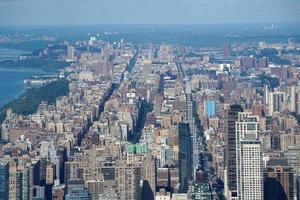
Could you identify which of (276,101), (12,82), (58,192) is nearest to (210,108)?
(276,101)

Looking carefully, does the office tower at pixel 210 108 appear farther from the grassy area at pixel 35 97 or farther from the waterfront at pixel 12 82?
the waterfront at pixel 12 82

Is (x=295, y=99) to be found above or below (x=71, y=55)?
below

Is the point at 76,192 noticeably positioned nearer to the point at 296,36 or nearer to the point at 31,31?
the point at 296,36

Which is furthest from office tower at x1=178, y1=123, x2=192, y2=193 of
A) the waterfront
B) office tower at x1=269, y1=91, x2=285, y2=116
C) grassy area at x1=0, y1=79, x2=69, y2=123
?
the waterfront

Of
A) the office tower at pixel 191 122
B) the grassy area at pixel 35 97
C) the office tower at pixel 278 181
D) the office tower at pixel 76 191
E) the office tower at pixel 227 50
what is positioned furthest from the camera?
the office tower at pixel 227 50

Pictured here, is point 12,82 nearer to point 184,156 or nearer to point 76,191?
point 184,156

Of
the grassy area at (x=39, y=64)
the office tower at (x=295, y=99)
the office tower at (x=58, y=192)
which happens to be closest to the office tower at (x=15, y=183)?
the office tower at (x=58, y=192)
